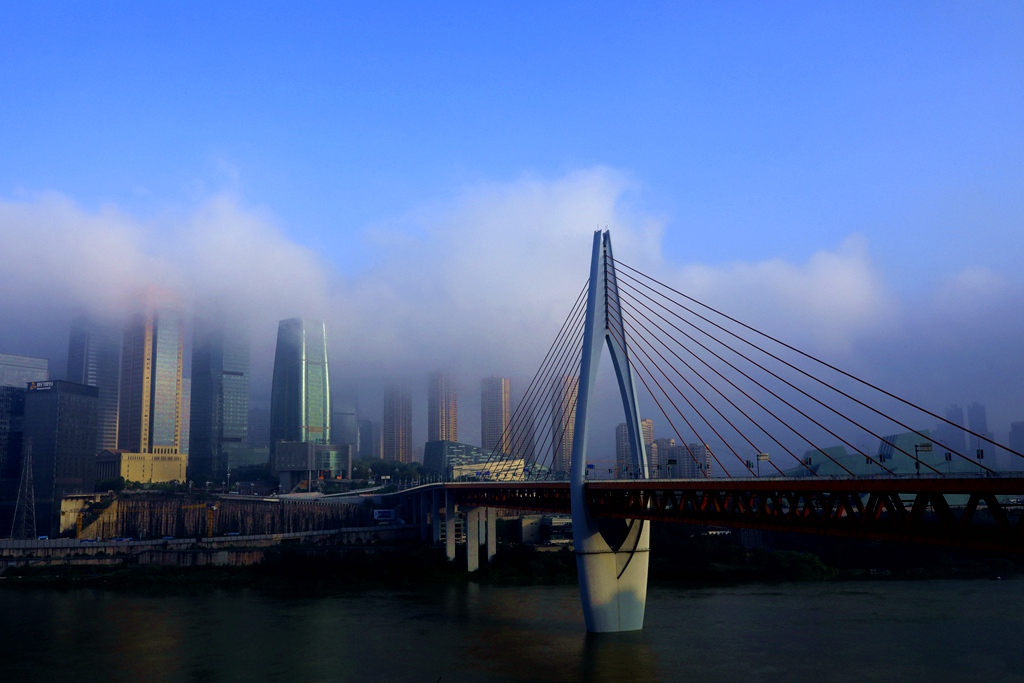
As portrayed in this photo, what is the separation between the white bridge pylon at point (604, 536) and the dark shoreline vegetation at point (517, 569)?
1966 cm

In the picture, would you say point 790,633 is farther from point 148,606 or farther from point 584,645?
point 148,606

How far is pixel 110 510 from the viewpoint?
273 feet

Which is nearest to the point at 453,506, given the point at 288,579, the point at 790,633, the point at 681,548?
the point at 288,579

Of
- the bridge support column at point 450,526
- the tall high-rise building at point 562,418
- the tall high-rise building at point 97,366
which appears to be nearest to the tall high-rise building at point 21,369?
the tall high-rise building at point 97,366

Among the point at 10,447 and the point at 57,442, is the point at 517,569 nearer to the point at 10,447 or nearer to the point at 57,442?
the point at 57,442

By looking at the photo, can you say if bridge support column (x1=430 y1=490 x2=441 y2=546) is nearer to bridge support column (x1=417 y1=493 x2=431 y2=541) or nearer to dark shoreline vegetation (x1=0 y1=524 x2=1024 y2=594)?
bridge support column (x1=417 y1=493 x2=431 y2=541)

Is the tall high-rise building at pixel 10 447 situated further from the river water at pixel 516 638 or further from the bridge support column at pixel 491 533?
the bridge support column at pixel 491 533

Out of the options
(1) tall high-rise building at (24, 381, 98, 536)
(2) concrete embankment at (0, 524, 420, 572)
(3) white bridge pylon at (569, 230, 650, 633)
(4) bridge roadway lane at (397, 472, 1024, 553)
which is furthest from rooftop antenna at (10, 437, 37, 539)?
(4) bridge roadway lane at (397, 472, 1024, 553)

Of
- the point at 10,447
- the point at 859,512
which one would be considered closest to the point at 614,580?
the point at 859,512

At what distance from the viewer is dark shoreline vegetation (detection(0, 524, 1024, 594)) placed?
56406mm

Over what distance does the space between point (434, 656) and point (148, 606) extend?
23.3 metres

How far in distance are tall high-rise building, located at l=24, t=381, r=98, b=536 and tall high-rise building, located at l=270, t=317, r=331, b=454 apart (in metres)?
71.7

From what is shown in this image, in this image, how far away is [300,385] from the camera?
591 ft

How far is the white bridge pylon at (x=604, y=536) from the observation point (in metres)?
34.5
